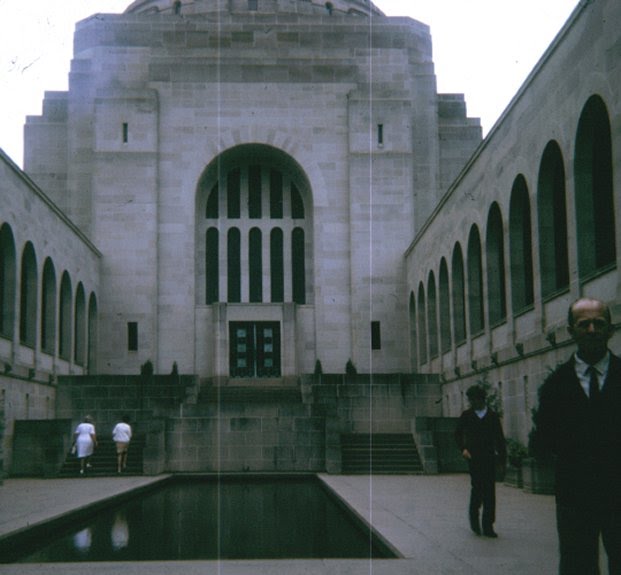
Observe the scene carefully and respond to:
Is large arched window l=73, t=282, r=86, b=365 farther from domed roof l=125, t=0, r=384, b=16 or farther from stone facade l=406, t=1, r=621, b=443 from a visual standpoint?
domed roof l=125, t=0, r=384, b=16

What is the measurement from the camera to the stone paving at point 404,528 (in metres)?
9.43

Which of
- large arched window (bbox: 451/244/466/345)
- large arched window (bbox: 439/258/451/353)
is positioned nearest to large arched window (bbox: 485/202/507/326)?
large arched window (bbox: 451/244/466/345)

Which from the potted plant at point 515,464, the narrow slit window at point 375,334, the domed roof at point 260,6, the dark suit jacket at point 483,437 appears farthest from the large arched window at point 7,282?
the domed roof at point 260,6

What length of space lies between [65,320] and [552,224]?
64.6ft

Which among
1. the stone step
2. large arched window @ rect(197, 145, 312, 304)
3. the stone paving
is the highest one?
large arched window @ rect(197, 145, 312, 304)

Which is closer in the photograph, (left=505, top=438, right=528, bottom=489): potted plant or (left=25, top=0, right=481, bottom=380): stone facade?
(left=505, top=438, right=528, bottom=489): potted plant

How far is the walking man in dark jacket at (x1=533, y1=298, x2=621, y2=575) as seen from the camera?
5527mm

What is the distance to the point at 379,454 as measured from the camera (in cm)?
2773

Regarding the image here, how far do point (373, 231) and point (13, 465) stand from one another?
67.5 ft

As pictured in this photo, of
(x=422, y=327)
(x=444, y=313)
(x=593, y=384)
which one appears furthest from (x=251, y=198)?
(x=593, y=384)

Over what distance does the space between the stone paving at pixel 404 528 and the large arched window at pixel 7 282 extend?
635cm

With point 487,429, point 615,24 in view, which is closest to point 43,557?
point 487,429

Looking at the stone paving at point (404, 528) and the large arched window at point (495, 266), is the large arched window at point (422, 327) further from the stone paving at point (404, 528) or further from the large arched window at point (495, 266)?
the stone paving at point (404, 528)

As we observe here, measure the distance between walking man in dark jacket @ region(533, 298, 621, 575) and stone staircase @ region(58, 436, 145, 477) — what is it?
2187 cm
